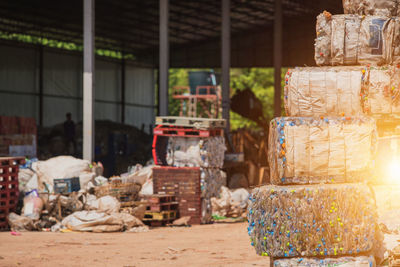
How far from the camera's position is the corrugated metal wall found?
111ft

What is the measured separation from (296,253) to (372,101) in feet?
6.62

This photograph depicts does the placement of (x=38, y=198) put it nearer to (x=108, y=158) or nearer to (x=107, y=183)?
(x=107, y=183)

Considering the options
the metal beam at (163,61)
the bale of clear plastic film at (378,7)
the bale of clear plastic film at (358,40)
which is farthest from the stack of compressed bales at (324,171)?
the metal beam at (163,61)

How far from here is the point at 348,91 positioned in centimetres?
705

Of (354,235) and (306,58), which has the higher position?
(306,58)

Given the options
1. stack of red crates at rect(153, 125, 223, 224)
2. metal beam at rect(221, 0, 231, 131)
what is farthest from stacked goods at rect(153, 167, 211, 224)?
metal beam at rect(221, 0, 231, 131)

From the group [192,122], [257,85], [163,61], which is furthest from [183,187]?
[257,85]

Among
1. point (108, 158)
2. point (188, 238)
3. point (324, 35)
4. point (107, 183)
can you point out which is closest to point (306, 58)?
point (108, 158)

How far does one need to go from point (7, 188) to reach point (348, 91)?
30.5 ft

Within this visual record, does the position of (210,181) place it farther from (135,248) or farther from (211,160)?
(135,248)

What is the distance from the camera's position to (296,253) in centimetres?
654

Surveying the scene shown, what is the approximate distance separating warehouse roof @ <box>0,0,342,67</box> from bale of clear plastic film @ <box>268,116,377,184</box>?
21687mm

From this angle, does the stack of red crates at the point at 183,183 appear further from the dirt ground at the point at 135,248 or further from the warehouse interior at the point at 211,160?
the dirt ground at the point at 135,248

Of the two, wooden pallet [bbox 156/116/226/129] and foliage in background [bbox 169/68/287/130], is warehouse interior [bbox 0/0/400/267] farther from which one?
foliage in background [bbox 169/68/287/130]
